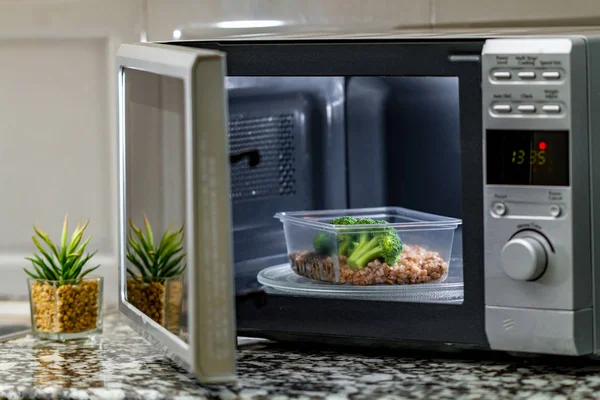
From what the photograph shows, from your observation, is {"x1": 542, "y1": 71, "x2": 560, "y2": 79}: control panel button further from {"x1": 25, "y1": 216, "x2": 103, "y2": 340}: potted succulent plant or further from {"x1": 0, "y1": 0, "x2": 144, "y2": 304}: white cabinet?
{"x1": 0, "y1": 0, "x2": 144, "y2": 304}: white cabinet

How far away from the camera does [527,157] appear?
40.8 inches

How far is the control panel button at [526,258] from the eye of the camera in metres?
1.02

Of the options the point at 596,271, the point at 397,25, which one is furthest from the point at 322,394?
the point at 397,25

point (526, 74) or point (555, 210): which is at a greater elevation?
point (526, 74)

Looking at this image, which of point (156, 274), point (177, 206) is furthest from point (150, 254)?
point (177, 206)

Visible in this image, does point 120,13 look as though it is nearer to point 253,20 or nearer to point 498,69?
point 253,20

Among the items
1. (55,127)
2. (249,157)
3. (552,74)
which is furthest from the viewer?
(55,127)

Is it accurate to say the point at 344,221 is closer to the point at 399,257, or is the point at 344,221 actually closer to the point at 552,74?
the point at 399,257

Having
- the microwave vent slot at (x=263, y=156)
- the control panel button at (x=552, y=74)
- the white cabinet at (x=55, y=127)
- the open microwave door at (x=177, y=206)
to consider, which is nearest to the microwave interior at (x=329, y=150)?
the microwave vent slot at (x=263, y=156)

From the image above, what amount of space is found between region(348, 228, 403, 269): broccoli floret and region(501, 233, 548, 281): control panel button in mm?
176

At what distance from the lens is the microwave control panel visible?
1014mm

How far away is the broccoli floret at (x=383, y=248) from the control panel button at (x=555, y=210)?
8.5 inches

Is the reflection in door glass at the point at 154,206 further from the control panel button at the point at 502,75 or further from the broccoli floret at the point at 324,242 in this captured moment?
the control panel button at the point at 502,75

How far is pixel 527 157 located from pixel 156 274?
1.54ft
